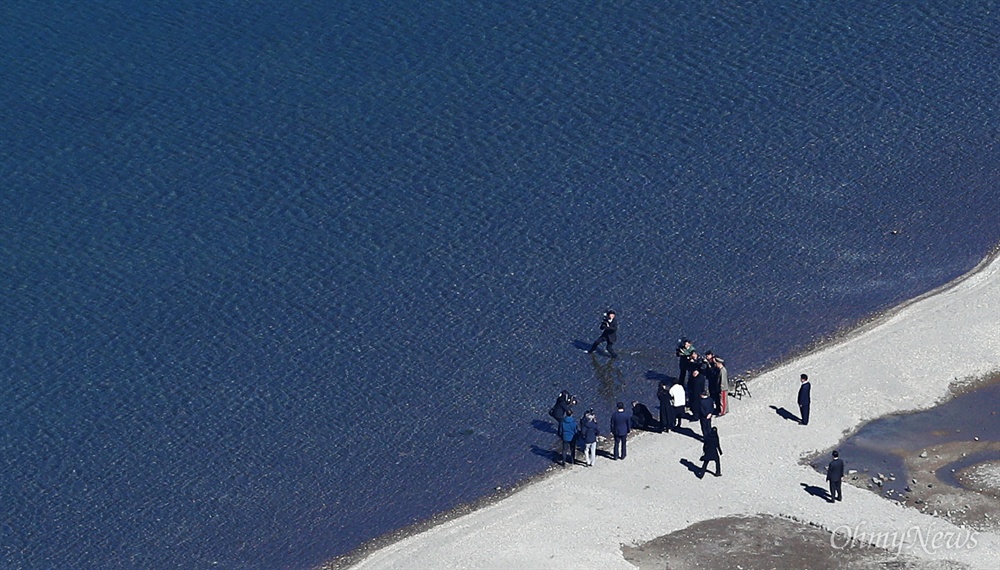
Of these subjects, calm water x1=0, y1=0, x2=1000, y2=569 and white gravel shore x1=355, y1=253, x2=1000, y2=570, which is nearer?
white gravel shore x1=355, y1=253, x2=1000, y2=570

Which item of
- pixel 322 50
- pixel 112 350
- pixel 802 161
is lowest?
pixel 112 350

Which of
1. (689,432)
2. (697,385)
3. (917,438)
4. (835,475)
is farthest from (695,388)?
(917,438)

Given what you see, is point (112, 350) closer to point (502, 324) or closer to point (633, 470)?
point (502, 324)

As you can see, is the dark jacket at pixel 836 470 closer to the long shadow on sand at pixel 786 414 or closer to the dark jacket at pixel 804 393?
the dark jacket at pixel 804 393

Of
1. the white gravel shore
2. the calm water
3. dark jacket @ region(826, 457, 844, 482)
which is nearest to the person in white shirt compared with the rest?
the white gravel shore

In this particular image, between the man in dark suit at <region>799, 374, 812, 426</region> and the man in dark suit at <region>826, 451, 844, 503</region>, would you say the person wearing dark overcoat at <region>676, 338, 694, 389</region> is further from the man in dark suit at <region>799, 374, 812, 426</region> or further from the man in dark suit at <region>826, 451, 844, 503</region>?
the man in dark suit at <region>826, 451, 844, 503</region>

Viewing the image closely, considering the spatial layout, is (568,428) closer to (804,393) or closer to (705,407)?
(705,407)

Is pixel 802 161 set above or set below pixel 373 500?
above

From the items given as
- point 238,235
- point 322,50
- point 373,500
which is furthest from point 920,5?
point 373,500
